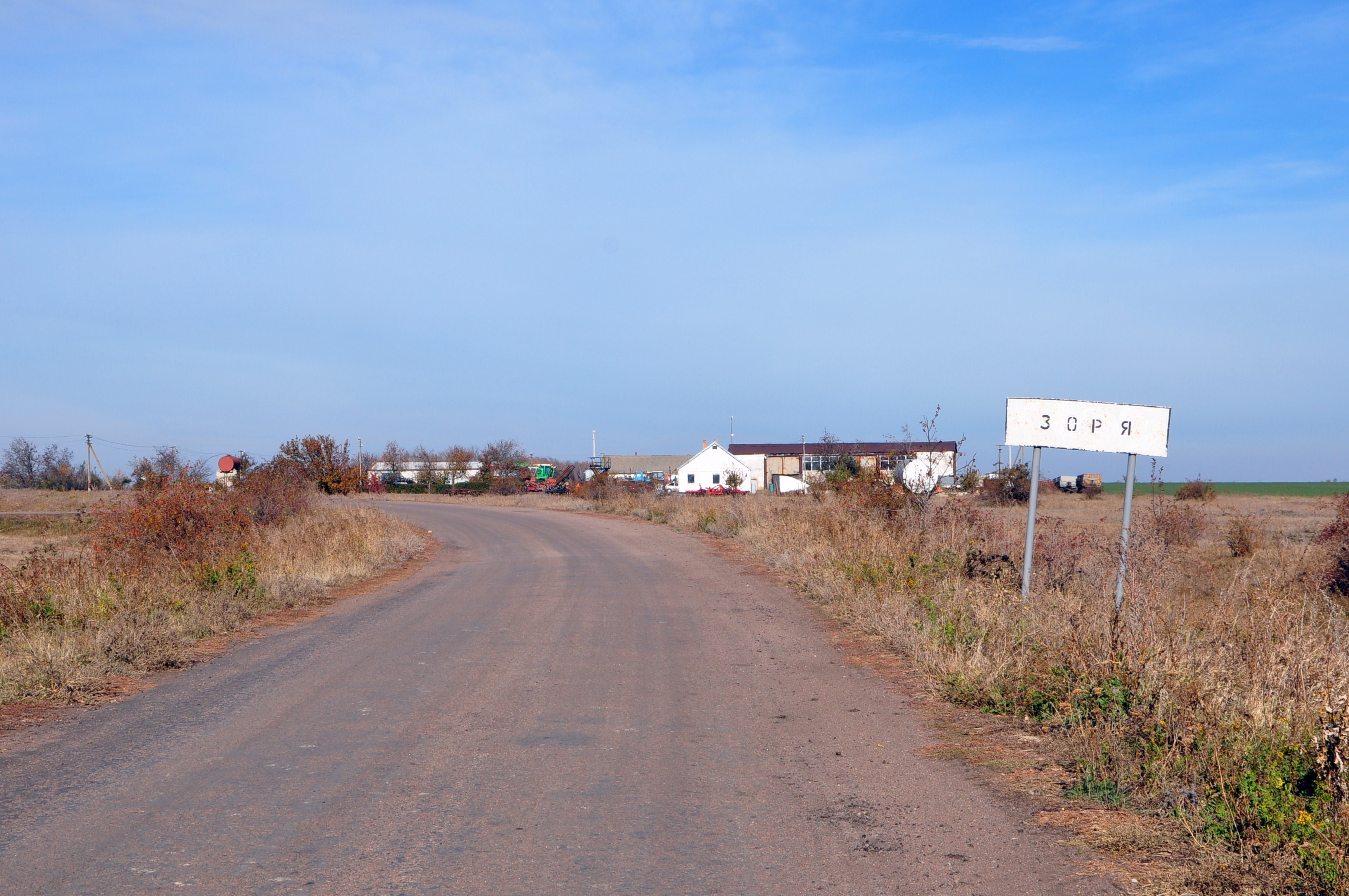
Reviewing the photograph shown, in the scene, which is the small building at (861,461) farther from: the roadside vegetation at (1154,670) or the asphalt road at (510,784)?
the asphalt road at (510,784)

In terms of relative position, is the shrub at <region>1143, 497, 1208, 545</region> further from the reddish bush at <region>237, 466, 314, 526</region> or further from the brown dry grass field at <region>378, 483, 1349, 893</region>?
the reddish bush at <region>237, 466, 314, 526</region>

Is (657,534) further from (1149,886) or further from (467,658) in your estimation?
(1149,886)

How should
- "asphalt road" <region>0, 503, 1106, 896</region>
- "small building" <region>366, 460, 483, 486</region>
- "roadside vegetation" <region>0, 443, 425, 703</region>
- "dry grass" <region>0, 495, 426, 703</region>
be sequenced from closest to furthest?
"asphalt road" <region>0, 503, 1106, 896</region> < "dry grass" <region>0, 495, 426, 703</region> < "roadside vegetation" <region>0, 443, 425, 703</region> < "small building" <region>366, 460, 483, 486</region>

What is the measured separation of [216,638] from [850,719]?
7.70 metres

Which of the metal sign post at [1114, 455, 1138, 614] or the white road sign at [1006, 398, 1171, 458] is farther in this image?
the white road sign at [1006, 398, 1171, 458]

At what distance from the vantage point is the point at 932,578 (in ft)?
43.0

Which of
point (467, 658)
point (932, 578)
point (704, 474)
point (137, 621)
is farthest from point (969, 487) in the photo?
point (704, 474)

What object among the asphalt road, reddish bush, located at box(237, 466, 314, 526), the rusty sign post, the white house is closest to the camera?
the asphalt road

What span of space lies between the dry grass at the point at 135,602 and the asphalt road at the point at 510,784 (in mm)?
611

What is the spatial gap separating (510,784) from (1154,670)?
Result: 430cm

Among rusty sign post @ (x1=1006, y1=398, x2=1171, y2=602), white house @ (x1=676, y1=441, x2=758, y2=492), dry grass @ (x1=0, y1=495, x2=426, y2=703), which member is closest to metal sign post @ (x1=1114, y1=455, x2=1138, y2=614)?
rusty sign post @ (x1=1006, y1=398, x2=1171, y2=602)

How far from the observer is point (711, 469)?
93.2m

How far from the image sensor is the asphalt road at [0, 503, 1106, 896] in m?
4.41

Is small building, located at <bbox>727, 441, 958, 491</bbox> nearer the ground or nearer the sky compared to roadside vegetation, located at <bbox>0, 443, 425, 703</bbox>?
nearer the sky
